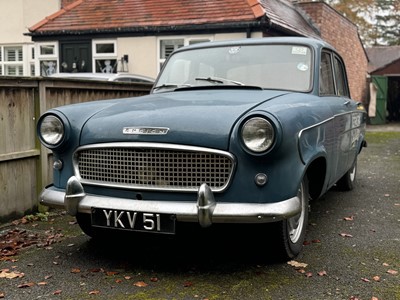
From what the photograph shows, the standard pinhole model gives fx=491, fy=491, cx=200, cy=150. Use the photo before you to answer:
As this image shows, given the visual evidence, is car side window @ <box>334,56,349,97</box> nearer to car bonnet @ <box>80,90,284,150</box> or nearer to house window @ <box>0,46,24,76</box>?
car bonnet @ <box>80,90,284,150</box>

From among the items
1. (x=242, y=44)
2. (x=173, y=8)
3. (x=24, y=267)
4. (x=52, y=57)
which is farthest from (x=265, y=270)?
(x=52, y=57)

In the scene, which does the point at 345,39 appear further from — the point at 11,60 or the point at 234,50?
the point at 234,50

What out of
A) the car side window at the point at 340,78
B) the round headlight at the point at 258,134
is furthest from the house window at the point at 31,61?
the round headlight at the point at 258,134

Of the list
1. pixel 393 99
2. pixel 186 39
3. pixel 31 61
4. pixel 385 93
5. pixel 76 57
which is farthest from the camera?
pixel 393 99

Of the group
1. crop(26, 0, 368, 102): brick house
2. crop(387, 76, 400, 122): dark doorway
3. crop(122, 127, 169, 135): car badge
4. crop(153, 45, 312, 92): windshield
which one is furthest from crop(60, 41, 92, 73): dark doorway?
crop(387, 76, 400, 122): dark doorway

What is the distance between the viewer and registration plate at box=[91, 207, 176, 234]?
3.19 meters

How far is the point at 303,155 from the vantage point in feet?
11.2

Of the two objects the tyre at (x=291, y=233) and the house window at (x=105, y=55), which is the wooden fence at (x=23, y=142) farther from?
the house window at (x=105, y=55)

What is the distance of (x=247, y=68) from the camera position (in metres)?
4.50

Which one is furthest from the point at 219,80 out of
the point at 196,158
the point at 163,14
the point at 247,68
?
the point at 163,14

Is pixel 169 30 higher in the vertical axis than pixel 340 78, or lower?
higher

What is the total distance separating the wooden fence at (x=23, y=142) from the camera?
4.85 m

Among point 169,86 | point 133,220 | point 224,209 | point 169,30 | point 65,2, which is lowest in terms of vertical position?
point 133,220

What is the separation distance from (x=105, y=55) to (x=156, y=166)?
11757 mm
